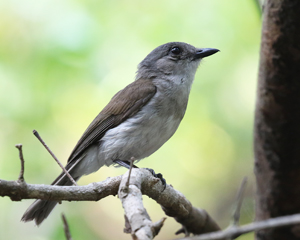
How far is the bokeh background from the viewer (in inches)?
222

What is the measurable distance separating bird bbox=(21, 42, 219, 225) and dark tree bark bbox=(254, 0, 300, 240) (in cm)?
161

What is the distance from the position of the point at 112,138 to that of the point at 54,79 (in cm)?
175

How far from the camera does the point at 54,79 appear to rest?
5.66m

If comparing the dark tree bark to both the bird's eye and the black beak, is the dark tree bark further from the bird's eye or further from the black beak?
the bird's eye

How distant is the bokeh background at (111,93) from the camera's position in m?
5.63

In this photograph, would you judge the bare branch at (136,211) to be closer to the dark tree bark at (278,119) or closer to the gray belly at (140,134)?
the dark tree bark at (278,119)

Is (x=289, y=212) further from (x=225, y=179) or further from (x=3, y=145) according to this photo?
(x=3, y=145)

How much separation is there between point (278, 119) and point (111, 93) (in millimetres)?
3576

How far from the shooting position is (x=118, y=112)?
4.48 m

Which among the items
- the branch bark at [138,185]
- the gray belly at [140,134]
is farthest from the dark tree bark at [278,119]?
the gray belly at [140,134]

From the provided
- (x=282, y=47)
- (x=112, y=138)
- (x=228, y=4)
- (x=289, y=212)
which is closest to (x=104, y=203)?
(x=112, y=138)

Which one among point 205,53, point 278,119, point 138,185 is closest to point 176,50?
point 205,53

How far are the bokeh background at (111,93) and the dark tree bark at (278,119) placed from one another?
294 centimetres

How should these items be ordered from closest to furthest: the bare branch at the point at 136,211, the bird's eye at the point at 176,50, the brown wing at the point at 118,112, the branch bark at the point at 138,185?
the bare branch at the point at 136,211 → the branch bark at the point at 138,185 → the brown wing at the point at 118,112 → the bird's eye at the point at 176,50
